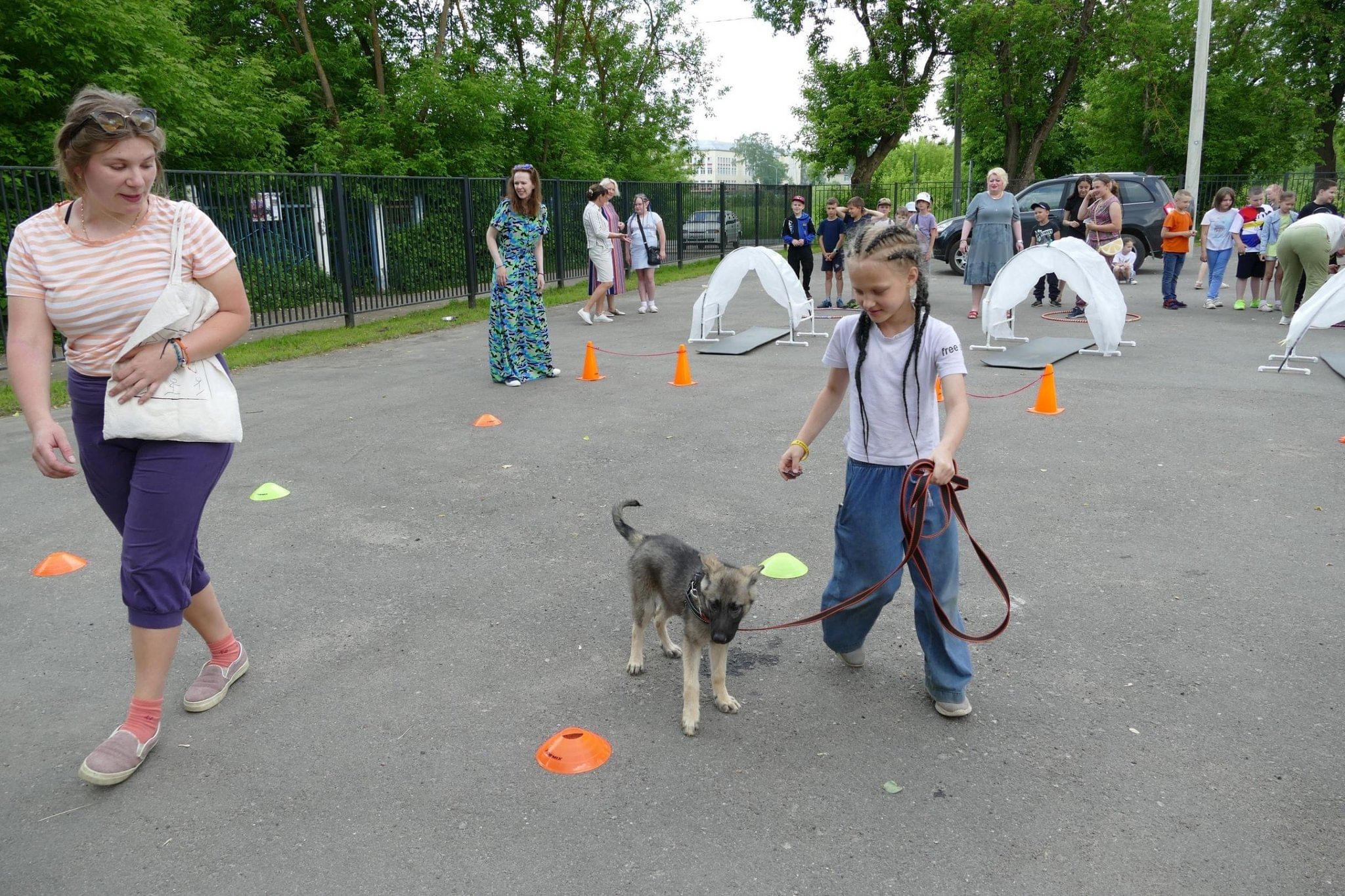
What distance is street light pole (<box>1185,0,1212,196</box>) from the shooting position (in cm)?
2122

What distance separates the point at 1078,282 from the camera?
1066 cm

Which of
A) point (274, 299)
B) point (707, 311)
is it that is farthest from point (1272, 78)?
point (274, 299)

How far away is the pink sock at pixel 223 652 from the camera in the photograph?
3652 mm

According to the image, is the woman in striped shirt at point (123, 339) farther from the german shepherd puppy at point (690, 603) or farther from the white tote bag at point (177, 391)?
the german shepherd puppy at point (690, 603)

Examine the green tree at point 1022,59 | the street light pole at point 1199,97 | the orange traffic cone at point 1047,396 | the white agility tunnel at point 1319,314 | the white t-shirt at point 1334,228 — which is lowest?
the orange traffic cone at point 1047,396

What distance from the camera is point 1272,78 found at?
34156mm

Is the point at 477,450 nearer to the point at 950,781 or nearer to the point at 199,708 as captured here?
the point at 199,708

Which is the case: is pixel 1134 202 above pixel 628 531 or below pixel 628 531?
above

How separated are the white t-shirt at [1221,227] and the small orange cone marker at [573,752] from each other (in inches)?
571

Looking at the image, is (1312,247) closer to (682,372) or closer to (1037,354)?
(1037,354)

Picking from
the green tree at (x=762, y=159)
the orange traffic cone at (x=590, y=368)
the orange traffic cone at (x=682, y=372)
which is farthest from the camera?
the green tree at (x=762, y=159)

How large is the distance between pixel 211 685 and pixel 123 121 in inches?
81.8

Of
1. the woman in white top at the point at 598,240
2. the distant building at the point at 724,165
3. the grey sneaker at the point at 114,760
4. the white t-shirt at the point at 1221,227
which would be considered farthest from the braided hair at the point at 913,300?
the distant building at the point at 724,165

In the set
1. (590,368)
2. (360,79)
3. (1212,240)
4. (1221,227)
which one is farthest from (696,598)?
(360,79)
